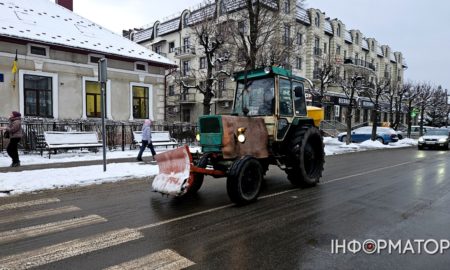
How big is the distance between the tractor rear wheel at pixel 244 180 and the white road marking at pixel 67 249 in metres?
1.92

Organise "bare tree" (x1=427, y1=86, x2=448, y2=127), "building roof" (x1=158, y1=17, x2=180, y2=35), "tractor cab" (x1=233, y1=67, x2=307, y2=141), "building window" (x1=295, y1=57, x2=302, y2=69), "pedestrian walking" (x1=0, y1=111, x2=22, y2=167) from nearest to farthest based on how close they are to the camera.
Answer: "tractor cab" (x1=233, y1=67, x2=307, y2=141), "pedestrian walking" (x1=0, y1=111, x2=22, y2=167), "building window" (x1=295, y1=57, x2=302, y2=69), "building roof" (x1=158, y1=17, x2=180, y2=35), "bare tree" (x1=427, y1=86, x2=448, y2=127)

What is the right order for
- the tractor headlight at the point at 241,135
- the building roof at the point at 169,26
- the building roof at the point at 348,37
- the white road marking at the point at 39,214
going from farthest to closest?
the building roof at the point at 348,37 → the building roof at the point at 169,26 → the tractor headlight at the point at 241,135 → the white road marking at the point at 39,214

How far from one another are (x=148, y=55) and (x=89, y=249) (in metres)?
19.4

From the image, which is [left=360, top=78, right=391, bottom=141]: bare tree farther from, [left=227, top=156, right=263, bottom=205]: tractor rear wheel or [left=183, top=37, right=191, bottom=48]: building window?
[left=227, top=156, right=263, bottom=205]: tractor rear wheel

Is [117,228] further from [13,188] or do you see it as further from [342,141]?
[342,141]

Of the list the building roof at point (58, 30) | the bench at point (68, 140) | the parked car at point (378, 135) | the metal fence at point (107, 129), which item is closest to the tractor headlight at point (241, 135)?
the bench at point (68, 140)

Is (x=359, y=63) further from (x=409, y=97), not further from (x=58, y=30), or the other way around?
(x=58, y=30)

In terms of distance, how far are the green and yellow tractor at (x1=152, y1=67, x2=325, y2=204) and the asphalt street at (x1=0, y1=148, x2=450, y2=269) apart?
1.47 feet

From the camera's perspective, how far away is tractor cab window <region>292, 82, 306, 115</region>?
796 centimetres

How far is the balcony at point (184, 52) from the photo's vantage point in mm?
41438

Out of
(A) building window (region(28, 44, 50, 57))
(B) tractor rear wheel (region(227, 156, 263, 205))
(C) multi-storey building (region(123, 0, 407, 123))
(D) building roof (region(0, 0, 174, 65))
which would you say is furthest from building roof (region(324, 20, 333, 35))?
Result: (B) tractor rear wheel (region(227, 156, 263, 205))

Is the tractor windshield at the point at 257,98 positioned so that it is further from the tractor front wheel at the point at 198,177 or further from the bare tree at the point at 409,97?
the bare tree at the point at 409,97

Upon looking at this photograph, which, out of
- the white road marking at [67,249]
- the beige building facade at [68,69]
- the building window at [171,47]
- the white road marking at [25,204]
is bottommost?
the white road marking at [25,204]

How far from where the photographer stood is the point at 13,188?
7844mm
